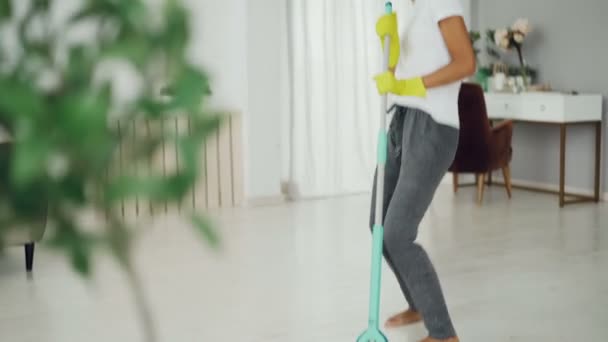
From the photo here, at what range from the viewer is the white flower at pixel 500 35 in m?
6.36

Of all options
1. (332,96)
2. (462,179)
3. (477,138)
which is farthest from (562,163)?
(332,96)

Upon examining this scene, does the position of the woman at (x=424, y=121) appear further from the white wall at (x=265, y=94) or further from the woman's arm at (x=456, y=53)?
the white wall at (x=265, y=94)

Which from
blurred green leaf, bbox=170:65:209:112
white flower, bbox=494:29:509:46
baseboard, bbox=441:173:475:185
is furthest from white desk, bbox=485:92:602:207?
blurred green leaf, bbox=170:65:209:112

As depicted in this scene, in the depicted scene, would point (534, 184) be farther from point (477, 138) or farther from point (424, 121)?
point (424, 121)

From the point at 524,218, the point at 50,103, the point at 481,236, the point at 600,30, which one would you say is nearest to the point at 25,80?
the point at 50,103

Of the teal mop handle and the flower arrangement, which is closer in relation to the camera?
the teal mop handle

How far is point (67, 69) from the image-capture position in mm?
300

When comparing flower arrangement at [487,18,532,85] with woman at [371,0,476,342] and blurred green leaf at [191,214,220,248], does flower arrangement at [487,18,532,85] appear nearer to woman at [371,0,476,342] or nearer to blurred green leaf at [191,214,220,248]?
woman at [371,0,476,342]

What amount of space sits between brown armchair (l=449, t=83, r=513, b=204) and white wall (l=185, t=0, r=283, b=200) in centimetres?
137

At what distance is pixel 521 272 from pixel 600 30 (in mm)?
2747

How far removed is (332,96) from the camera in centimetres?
640

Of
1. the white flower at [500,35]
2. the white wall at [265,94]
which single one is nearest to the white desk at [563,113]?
the white flower at [500,35]

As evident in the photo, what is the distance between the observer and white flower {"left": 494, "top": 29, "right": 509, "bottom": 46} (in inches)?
250

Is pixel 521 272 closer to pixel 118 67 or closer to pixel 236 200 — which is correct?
pixel 236 200
